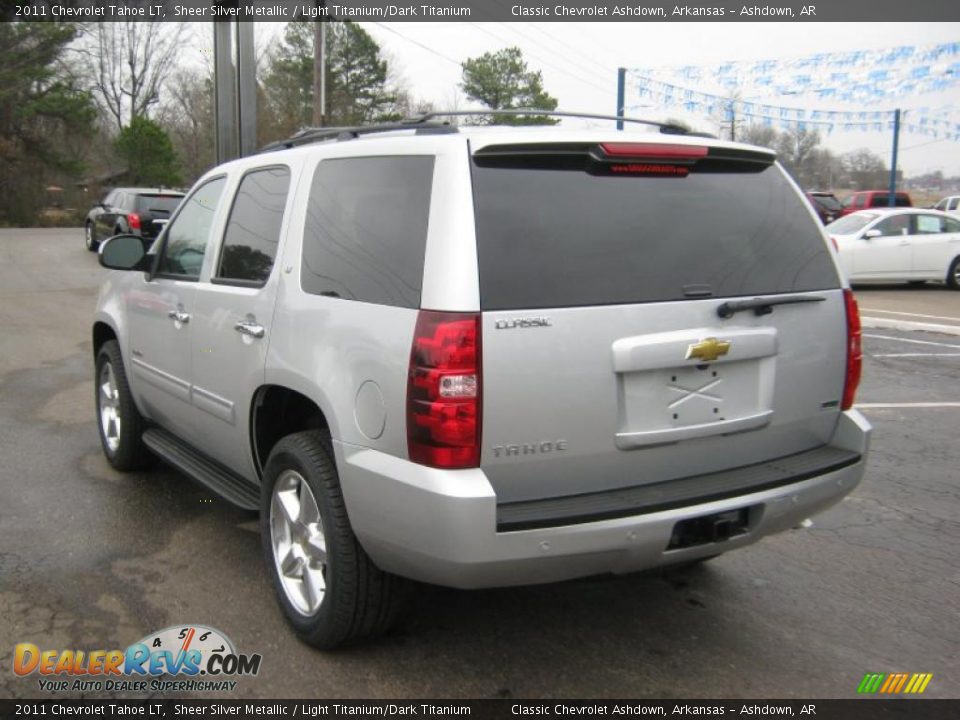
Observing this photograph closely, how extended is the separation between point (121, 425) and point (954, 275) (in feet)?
56.7

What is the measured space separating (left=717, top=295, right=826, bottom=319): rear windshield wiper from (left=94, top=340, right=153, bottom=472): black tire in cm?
363

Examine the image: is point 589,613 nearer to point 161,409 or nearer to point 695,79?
point 161,409

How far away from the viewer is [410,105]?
5391 cm

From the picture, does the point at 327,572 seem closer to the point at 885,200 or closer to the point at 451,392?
the point at 451,392

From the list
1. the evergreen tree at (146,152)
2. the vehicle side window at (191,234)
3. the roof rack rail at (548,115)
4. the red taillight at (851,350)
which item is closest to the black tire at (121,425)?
the vehicle side window at (191,234)

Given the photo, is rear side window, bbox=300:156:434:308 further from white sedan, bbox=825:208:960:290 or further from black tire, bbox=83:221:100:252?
black tire, bbox=83:221:100:252

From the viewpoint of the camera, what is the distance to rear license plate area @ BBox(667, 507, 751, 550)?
283cm

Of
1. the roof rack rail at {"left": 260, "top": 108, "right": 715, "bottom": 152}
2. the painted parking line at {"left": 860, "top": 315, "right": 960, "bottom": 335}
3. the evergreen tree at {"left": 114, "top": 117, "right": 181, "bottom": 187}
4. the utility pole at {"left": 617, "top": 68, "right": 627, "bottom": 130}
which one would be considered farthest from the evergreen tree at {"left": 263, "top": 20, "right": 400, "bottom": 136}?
the roof rack rail at {"left": 260, "top": 108, "right": 715, "bottom": 152}

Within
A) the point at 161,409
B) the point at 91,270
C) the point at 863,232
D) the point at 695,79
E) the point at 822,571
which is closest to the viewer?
the point at 822,571

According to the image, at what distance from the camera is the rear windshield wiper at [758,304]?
295 cm

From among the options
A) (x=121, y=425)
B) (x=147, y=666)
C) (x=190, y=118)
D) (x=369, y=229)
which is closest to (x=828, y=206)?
(x=121, y=425)

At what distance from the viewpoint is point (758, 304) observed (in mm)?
3020

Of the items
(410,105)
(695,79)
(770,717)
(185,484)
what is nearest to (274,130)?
(410,105)

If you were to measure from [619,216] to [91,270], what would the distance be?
17.8 m
